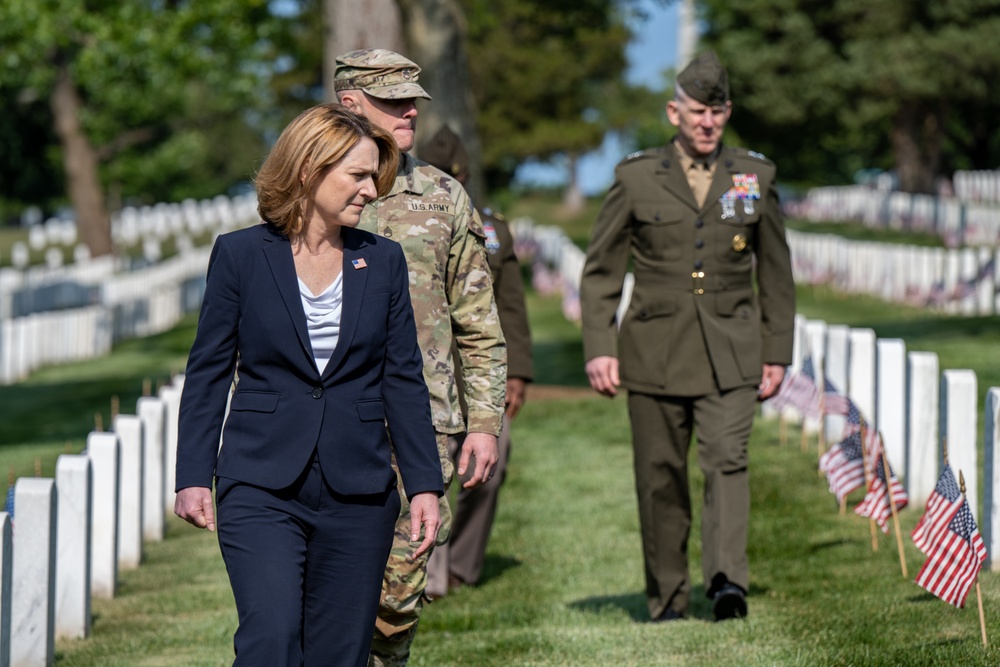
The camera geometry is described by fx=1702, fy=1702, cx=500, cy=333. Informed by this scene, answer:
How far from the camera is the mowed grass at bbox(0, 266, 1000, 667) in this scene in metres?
6.51

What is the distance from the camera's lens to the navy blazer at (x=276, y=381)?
4297 millimetres

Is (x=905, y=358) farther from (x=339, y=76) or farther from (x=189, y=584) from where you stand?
(x=339, y=76)

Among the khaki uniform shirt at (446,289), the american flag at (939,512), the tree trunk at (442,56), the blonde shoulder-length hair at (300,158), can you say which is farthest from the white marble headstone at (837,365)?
the tree trunk at (442,56)

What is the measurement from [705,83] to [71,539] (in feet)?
10.9

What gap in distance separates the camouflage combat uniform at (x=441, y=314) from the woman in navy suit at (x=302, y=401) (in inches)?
26.5

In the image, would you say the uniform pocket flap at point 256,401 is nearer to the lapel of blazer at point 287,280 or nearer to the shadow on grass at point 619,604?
the lapel of blazer at point 287,280

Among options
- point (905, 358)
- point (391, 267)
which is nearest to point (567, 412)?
point (905, 358)

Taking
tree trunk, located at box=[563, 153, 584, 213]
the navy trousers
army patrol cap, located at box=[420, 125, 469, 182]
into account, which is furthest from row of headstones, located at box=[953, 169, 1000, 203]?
the navy trousers

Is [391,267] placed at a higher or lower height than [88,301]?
higher

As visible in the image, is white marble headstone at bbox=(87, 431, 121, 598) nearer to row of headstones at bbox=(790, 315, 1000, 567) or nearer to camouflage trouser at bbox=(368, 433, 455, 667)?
camouflage trouser at bbox=(368, 433, 455, 667)

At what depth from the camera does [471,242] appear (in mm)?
5383

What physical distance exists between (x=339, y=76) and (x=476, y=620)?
311cm

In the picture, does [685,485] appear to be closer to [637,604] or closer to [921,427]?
[637,604]

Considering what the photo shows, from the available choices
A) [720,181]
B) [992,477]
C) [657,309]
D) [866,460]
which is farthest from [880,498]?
[720,181]
